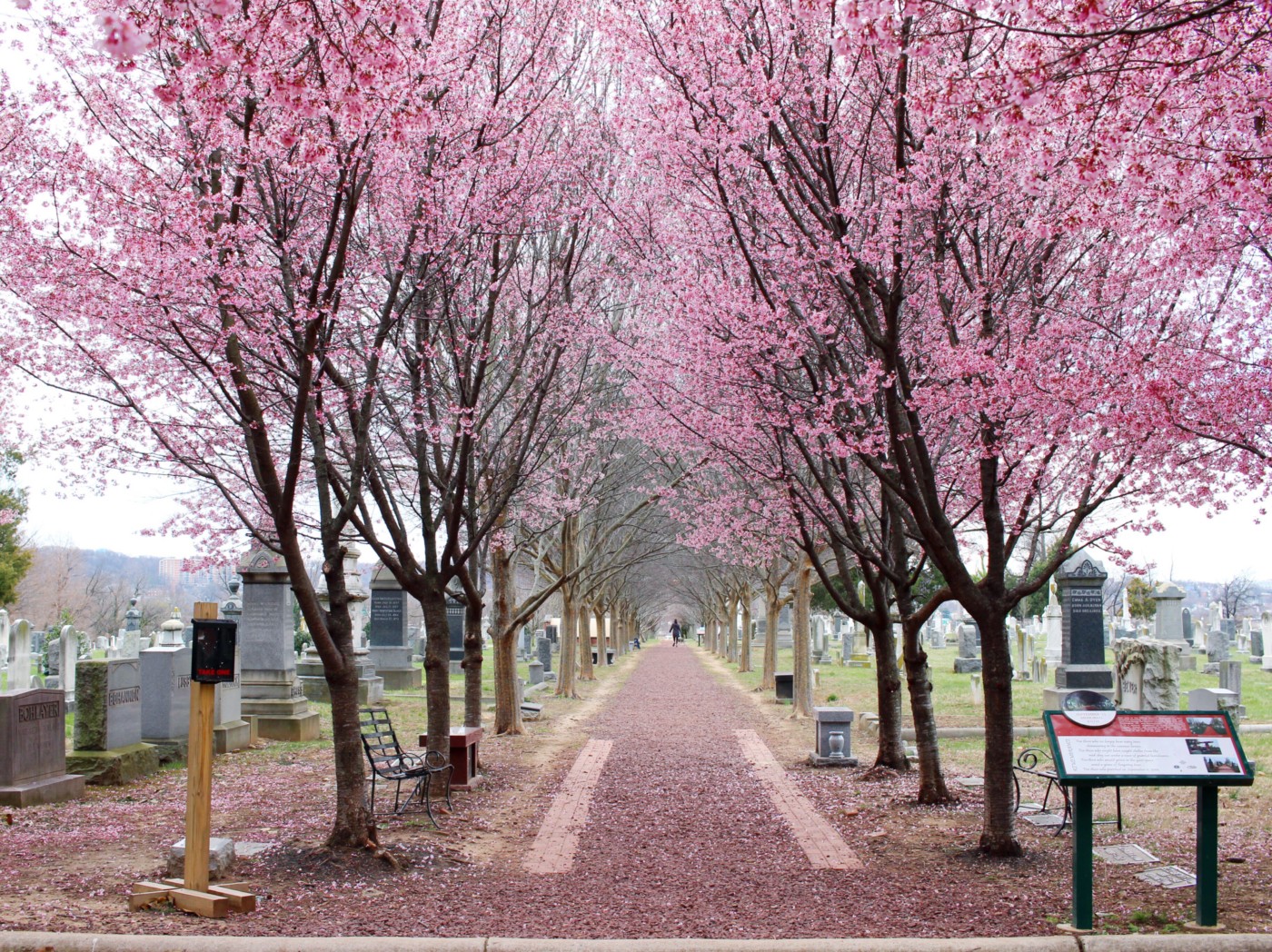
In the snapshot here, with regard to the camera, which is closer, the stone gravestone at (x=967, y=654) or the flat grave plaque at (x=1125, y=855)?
the flat grave plaque at (x=1125, y=855)

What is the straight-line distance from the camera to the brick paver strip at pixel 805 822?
8.25 metres

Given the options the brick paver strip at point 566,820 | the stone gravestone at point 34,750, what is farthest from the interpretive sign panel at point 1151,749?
the stone gravestone at point 34,750

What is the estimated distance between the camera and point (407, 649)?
88.4 feet

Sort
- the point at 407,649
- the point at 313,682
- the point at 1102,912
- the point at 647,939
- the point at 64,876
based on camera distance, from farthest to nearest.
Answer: the point at 407,649 → the point at 313,682 → the point at 64,876 → the point at 1102,912 → the point at 647,939

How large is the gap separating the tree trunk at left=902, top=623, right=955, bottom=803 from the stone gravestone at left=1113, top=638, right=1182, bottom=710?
4207 mm

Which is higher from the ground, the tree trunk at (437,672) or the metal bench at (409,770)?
the tree trunk at (437,672)

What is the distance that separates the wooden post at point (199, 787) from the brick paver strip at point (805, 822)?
4.37 m

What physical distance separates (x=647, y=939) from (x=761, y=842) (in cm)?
364

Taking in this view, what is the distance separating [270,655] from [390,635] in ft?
32.4

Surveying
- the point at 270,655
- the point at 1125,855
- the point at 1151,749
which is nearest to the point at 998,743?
the point at 1125,855

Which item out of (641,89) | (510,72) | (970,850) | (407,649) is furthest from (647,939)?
(407,649)

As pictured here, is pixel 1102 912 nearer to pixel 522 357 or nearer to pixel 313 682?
pixel 522 357

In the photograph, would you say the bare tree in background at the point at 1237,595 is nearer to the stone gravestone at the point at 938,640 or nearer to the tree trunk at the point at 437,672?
the stone gravestone at the point at 938,640

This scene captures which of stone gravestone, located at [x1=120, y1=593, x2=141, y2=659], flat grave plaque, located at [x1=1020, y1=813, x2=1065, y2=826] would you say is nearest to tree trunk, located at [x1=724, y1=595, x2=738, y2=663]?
stone gravestone, located at [x1=120, y1=593, x2=141, y2=659]
